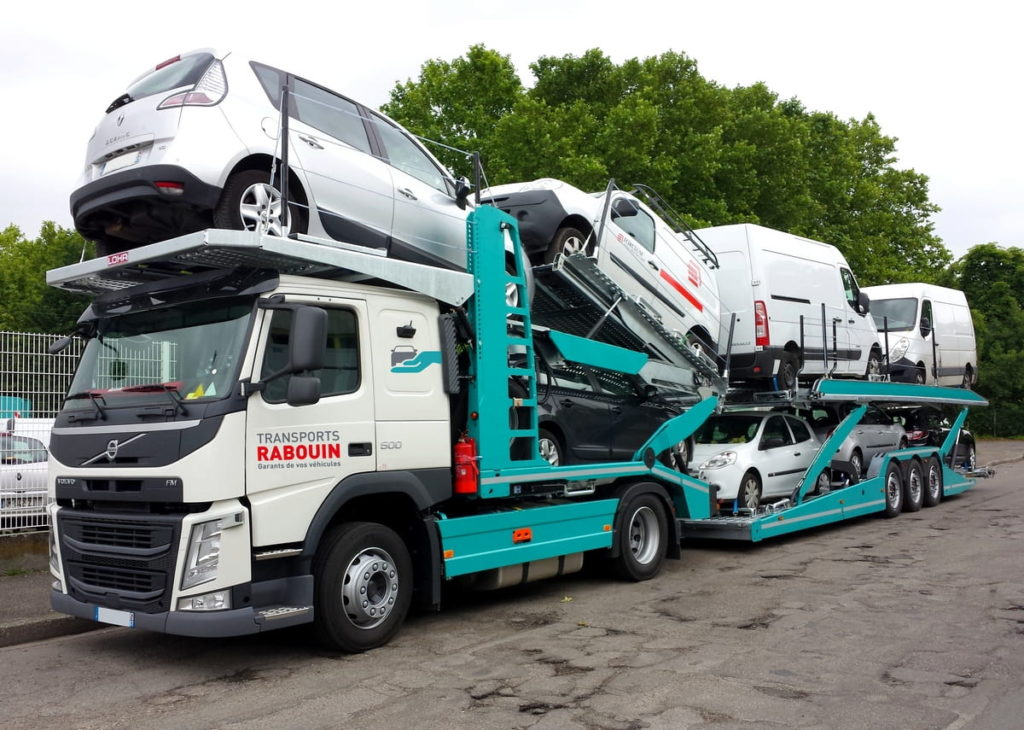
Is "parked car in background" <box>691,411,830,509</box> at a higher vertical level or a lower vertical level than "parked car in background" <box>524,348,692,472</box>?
lower

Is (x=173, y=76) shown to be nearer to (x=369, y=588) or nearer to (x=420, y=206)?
(x=420, y=206)

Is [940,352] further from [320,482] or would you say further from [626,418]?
[320,482]

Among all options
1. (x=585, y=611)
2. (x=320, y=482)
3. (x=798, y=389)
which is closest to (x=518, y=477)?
(x=585, y=611)

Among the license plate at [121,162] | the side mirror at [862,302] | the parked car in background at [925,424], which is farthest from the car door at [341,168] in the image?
the parked car in background at [925,424]

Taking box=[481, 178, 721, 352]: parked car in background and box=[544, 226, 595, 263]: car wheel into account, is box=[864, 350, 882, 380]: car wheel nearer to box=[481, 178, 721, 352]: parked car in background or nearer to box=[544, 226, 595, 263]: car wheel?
box=[481, 178, 721, 352]: parked car in background

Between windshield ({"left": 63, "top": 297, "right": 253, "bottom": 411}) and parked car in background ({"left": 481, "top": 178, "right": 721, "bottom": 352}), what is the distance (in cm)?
329

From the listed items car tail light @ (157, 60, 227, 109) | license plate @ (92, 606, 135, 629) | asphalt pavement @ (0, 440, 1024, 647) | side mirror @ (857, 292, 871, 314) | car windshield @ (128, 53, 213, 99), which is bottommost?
asphalt pavement @ (0, 440, 1024, 647)

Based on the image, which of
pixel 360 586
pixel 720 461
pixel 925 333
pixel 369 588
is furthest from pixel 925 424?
pixel 360 586

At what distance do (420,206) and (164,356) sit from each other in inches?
93.2

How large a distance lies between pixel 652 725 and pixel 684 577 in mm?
4617

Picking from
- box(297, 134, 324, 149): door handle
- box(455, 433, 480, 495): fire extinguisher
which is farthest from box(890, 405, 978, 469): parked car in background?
box(297, 134, 324, 149): door handle

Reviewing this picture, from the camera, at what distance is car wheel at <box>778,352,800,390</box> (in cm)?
1134

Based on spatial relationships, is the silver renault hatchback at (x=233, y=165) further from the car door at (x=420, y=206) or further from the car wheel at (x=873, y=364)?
the car wheel at (x=873, y=364)

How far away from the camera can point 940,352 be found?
1848cm
